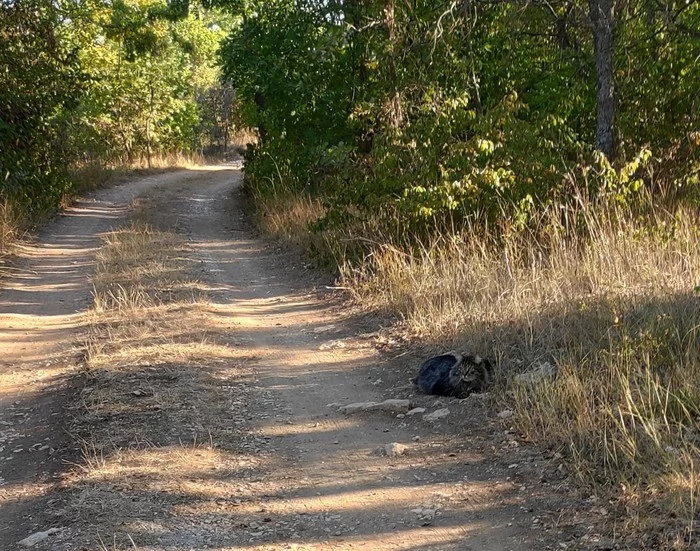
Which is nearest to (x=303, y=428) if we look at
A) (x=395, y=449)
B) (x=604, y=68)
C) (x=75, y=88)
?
(x=395, y=449)

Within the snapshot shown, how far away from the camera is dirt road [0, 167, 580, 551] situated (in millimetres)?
3348

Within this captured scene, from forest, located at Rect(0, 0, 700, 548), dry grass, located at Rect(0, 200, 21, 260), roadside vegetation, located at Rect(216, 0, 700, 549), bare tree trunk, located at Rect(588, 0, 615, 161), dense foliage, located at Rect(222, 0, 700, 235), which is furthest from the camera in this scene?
dry grass, located at Rect(0, 200, 21, 260)

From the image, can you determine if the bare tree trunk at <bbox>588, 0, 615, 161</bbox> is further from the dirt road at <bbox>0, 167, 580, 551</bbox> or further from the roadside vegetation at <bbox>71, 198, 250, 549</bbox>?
the roadside vegetation at <bbox>71, 198, 250, 549</bbox>

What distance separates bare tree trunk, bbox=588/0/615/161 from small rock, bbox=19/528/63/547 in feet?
22.2

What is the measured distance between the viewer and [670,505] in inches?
120

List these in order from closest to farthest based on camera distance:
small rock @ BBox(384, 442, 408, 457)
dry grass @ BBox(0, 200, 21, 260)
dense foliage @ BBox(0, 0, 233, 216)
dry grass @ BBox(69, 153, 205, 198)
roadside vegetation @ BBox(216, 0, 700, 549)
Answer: roadside vegetation @ BBox(216, 0, 700, 549) → small rock @ BBox(384, 442, 408, 457) → dry grass @ BBox(0, 200, 21, 260) → dense foliage @ BBox(0, 0, 233, 216) → dry grass @ BBox(69, 153, 205, 198)

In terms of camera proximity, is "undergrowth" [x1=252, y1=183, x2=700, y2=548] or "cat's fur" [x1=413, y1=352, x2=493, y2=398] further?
"cat's fur" [x1=413, y1=352, x2=493, y2=398]

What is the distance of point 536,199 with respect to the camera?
7.52m

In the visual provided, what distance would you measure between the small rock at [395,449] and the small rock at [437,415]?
45 centimetres

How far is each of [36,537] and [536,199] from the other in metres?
5.81

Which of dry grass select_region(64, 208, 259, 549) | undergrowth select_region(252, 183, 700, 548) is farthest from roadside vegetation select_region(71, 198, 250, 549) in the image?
undergrowth select_region(252, 183, 700, 548)

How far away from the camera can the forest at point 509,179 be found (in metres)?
4.05

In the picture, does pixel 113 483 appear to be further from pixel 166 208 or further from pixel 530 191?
pixel 166 208

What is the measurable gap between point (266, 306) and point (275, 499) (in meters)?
4.40
